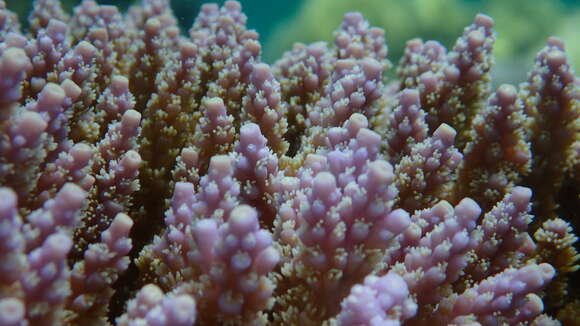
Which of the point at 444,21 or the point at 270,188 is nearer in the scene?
the point at 270,188

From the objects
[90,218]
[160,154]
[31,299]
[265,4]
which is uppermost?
[265,4]

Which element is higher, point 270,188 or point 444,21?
point 444,21

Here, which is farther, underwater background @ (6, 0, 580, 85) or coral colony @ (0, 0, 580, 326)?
underwater background @ (6, 0, 580, 85)

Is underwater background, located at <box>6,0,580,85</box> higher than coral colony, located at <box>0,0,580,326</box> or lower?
higher

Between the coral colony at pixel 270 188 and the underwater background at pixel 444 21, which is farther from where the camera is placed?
the underwater background at pixel 444 21

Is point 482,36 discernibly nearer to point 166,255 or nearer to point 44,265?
point 166,255

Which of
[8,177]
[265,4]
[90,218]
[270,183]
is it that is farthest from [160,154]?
[265,4]

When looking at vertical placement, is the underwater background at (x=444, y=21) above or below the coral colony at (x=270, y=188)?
above

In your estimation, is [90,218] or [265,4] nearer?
[90,218]
